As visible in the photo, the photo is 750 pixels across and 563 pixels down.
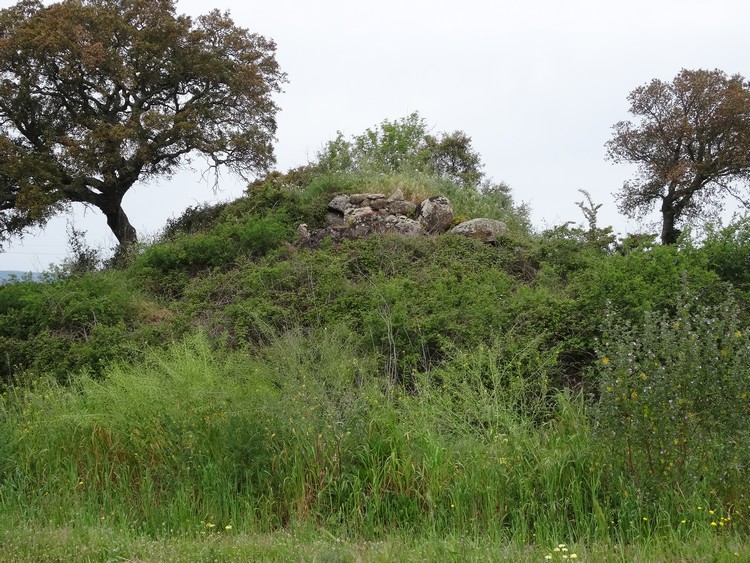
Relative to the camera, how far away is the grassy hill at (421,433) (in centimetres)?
555

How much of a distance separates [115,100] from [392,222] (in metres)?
9.11

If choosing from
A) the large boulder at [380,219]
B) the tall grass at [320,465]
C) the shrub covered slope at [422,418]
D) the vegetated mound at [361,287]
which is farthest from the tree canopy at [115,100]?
the tall grass at [320,465]

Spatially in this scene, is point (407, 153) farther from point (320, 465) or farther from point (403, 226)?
point (320, 465)

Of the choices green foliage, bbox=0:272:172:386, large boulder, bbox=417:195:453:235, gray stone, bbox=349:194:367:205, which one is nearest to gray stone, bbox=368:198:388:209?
gray stone, bbox=349:194:367:205

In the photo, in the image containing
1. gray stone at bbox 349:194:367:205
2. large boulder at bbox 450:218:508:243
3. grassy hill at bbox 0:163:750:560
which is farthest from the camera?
gray stone at bbox 349:194:367:205

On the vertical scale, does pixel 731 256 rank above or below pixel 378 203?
below

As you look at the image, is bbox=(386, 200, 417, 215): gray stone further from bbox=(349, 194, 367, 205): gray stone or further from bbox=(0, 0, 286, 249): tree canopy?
bbox=(0, 0, 286, 249): tree canopy

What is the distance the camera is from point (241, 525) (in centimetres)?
604

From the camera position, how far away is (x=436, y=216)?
1578 cm

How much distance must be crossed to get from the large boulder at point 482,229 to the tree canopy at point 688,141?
463 inches

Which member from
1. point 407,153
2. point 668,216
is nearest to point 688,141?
point 668,216

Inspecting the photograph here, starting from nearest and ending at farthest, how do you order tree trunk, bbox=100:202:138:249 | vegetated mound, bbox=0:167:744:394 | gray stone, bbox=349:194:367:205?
vegetated mound, bbox=0:167:744:394 < gray stone, bbox=349:194:367:205 < tree trunk, bbox=100:202:138:249

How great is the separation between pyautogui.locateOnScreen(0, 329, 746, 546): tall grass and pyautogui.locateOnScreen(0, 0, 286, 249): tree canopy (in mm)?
12224

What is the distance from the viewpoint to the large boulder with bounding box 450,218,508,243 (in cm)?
1495
